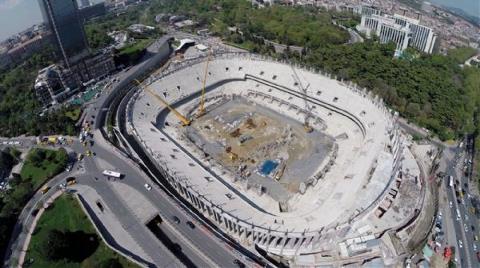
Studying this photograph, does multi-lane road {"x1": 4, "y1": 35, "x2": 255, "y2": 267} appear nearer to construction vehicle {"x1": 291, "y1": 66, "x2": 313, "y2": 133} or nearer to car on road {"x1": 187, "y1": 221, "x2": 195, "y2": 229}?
car on road {"x1": 187, "y1": 221, "x2": 195, "y2": 229}

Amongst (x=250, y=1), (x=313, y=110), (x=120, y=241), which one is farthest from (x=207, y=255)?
(x=250, y=1)

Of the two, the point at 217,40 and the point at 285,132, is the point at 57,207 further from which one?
the point at 217,40

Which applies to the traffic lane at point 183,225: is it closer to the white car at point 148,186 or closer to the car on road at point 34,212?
the white car at point 148,186

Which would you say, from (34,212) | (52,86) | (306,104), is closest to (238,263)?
(34,212)

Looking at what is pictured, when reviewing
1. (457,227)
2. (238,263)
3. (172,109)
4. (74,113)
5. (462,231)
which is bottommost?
(462,231)

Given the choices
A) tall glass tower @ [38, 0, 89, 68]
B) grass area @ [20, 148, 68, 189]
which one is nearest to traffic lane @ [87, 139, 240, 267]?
grass area @ [20, 148, 68, 189]

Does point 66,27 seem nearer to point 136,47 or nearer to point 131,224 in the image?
point 136,47

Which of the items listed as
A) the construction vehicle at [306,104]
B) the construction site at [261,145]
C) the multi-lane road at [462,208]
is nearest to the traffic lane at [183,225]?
the construction site at [261,145]
